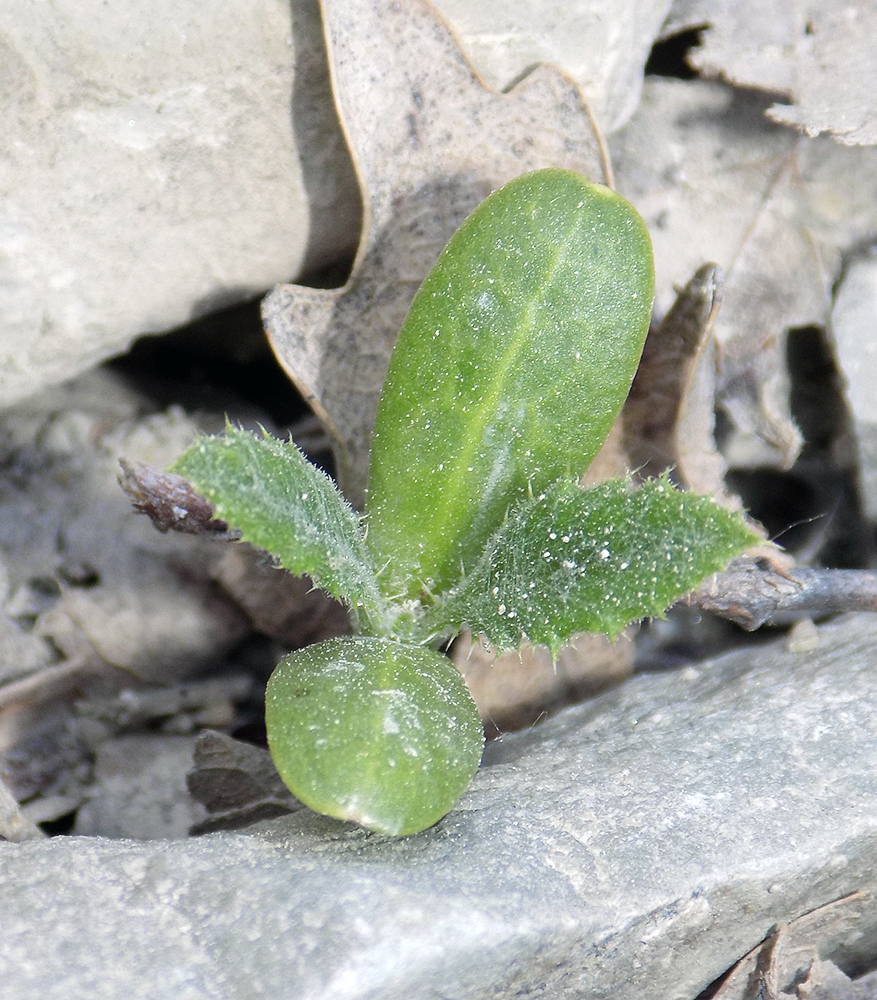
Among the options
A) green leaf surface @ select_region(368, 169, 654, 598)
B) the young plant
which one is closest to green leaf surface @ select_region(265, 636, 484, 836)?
the young plant

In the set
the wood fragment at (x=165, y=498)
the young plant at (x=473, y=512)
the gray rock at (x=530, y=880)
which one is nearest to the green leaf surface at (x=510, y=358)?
the young plant at (x=473, y=512)

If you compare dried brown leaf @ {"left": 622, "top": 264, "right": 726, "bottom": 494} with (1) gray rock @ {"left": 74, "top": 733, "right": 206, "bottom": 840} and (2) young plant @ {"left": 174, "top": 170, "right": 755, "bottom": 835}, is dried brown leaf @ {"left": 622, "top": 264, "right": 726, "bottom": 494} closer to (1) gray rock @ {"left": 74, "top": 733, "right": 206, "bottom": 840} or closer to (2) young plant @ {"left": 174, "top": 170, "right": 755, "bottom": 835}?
(2) young plant @ {"left": 174, "top": 170, "right": 755, "bottom": 835}

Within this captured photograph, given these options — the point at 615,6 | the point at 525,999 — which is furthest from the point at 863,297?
the point at 525,999

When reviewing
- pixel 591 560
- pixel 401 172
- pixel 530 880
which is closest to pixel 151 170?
pixel 401 172

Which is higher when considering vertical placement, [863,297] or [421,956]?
[863,297]

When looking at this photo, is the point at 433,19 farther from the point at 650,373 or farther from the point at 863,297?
the point at 863,297

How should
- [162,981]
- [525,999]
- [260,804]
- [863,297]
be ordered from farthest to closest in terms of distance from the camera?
1. [863,297]
2. [260,804]
3. [525,999]
4. [162,981]
